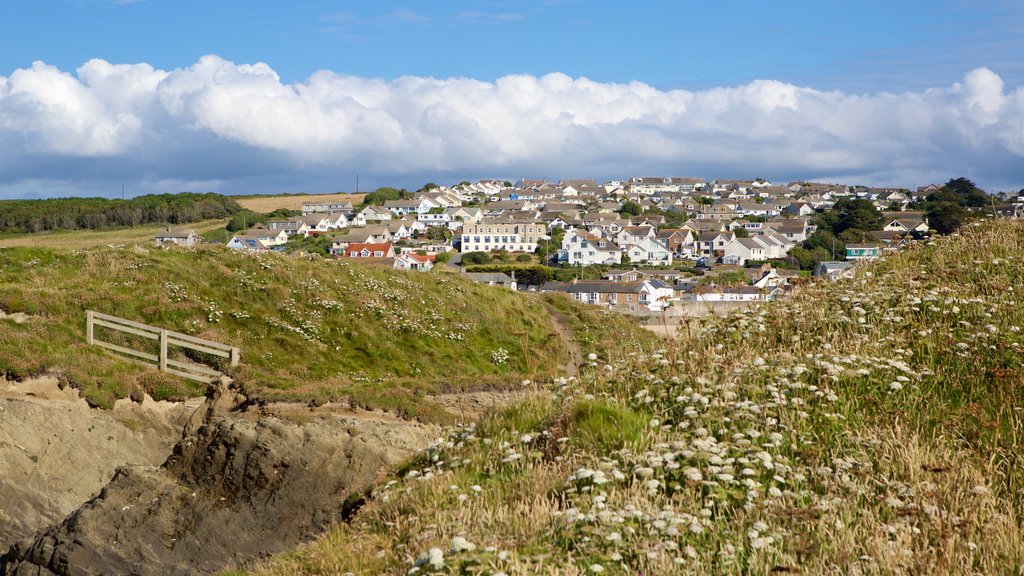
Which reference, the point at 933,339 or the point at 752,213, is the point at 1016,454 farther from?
the point at 752,213

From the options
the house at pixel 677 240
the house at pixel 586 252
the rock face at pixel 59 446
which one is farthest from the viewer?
the house at pixel 677 240

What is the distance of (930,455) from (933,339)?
122 inches

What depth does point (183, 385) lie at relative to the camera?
21.0 meters

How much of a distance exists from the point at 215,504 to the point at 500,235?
119m

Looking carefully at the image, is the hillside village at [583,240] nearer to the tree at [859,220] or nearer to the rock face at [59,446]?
the tree at [859,220]

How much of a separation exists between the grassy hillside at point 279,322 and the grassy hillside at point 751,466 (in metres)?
10.7

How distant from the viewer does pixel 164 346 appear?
21766 mm

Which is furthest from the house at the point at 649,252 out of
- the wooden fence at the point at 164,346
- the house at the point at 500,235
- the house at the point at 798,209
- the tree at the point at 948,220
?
the wooden fence at the point at 164,346

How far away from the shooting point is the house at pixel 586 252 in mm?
118688

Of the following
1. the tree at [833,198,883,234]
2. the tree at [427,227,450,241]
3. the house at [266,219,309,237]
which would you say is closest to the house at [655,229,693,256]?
the tree at [833,198,883,234]

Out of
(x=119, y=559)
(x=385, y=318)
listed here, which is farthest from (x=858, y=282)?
(x=385, y=318)

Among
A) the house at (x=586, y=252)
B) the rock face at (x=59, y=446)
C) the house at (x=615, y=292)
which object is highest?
the rock face at (x=59, y=446)

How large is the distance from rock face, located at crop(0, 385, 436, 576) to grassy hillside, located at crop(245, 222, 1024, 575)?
3.37m

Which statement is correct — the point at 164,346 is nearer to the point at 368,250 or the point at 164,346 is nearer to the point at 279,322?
the point at 279,322
